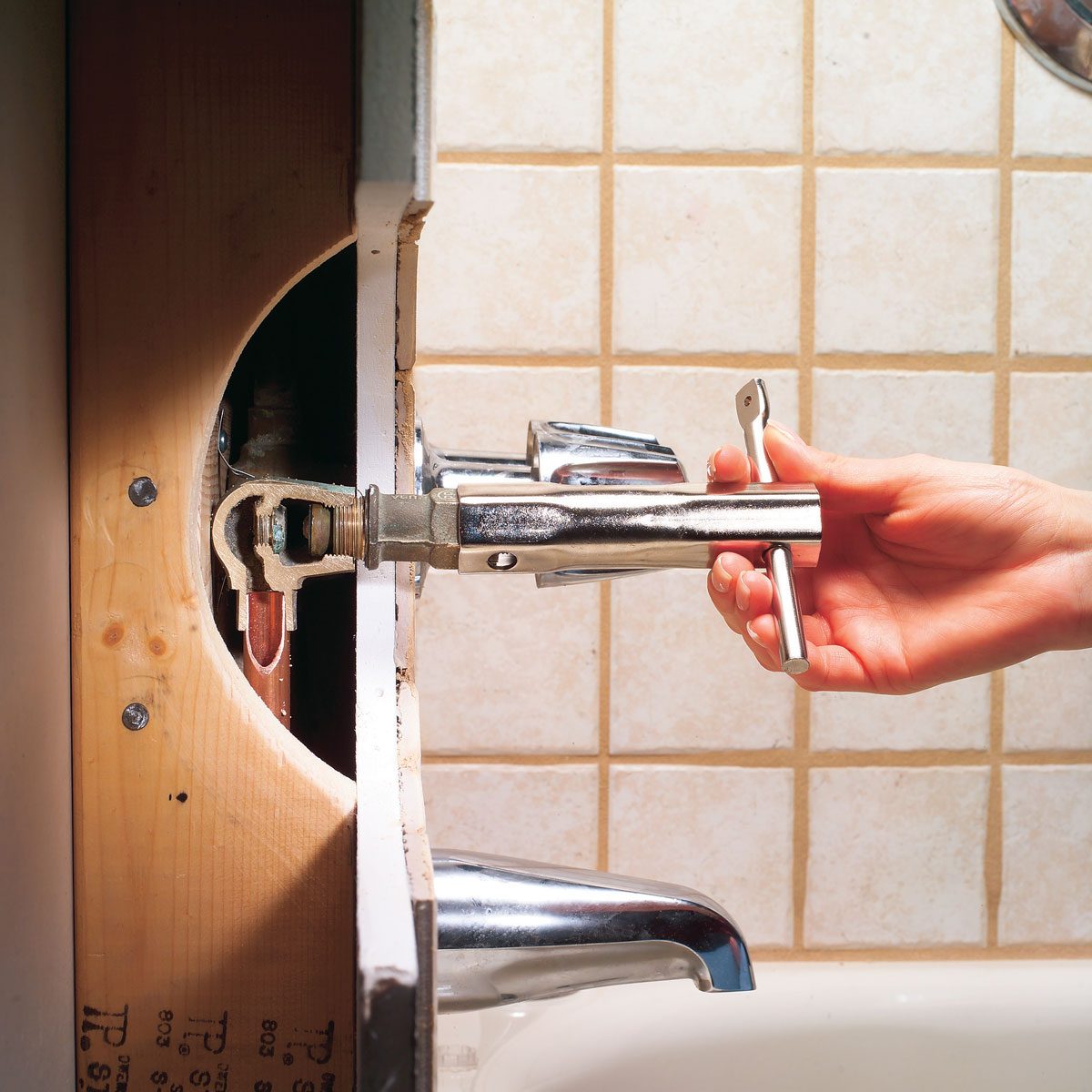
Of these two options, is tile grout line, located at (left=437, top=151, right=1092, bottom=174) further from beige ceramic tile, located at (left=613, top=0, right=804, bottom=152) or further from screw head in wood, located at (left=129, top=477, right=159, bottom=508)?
screw head in wood, located at (left=129, top=477, right=159, bottom=508)

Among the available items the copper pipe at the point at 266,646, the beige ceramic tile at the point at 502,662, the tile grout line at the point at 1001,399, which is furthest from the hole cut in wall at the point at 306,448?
the tile grout line at the point at 1001,399

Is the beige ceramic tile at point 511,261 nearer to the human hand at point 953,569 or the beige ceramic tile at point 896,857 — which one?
the human hand at point 953,569

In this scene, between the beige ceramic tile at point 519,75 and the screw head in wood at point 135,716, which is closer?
the screw head in wood at point 135,716

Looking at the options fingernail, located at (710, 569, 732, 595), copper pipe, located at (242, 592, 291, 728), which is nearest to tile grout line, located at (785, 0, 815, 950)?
fingernail, located at (710, 569, 732, 595)

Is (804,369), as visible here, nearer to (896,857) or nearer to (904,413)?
(904,413)

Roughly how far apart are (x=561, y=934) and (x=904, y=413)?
51cm

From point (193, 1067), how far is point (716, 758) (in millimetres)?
500

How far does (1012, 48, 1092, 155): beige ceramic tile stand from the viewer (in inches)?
27.4

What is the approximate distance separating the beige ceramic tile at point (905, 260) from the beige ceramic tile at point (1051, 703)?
248mm

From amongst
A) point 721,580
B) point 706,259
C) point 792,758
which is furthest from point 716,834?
point 706,259

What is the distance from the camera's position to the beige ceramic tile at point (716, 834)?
73 centimetres

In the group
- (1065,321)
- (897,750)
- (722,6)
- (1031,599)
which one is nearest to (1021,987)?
(897,750)

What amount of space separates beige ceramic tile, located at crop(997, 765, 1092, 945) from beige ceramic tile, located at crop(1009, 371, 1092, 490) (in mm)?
231

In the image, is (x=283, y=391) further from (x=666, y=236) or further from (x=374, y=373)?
(x=666, y=236)
